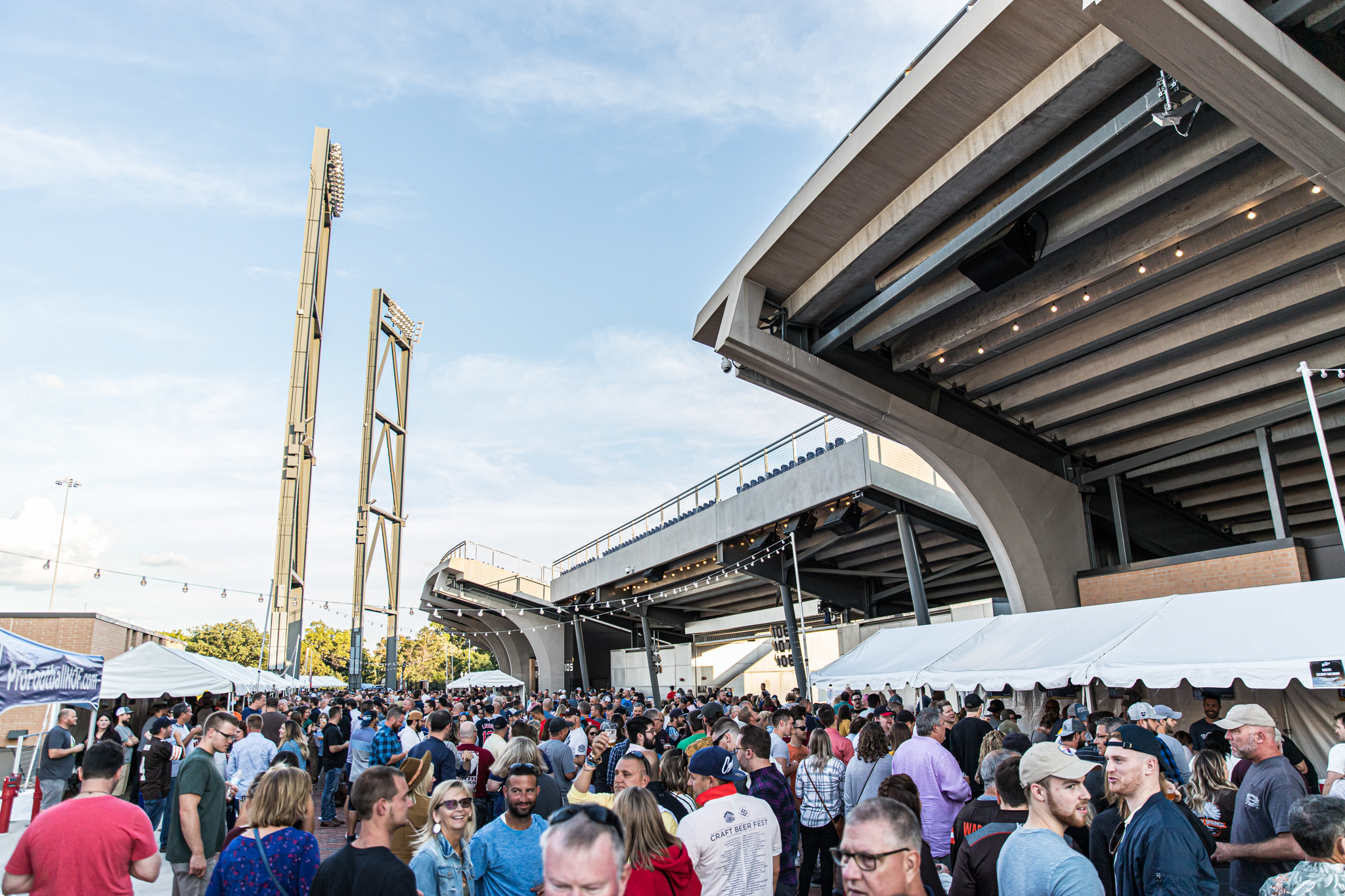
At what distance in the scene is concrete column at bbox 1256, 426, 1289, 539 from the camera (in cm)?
1373

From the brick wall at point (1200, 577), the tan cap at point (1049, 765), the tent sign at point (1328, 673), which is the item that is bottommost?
the tan cap at point (1049, 765)

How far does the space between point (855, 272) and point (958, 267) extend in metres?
1.54

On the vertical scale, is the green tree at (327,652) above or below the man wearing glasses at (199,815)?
above

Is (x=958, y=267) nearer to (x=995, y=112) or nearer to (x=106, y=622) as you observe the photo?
(x=995, y=112)

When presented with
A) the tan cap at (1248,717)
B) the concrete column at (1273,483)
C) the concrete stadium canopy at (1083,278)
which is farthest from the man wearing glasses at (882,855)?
the concrete column at (1273,483)

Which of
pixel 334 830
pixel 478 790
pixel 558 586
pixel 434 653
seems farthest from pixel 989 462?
pixel 434 653

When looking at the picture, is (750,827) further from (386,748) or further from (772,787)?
(386,748)

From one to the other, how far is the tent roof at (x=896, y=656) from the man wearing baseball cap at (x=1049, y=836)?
10801 millimetres

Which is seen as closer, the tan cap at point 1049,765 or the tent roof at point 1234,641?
the tan cap at point 1049,765

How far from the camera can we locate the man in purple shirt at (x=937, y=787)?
19.2 feet

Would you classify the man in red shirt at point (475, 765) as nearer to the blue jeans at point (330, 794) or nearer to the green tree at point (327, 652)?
the blue jeans at point (330, 794)

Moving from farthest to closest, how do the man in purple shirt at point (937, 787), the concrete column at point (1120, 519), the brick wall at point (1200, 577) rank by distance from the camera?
the concrete column at point (1120, 519)
the brick wall at point (1200, 577)
the man in purple shirt at point (937, 787)

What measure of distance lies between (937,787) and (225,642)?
310 ft

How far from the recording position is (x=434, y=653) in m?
107
